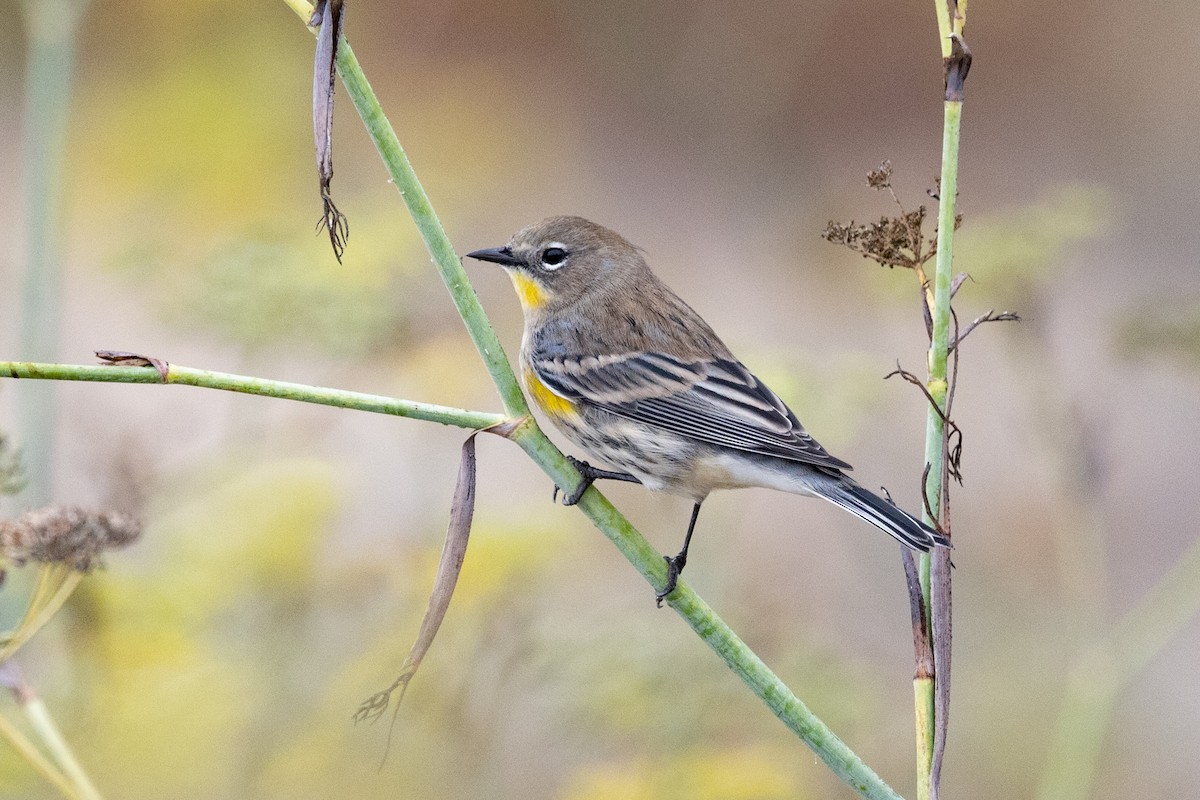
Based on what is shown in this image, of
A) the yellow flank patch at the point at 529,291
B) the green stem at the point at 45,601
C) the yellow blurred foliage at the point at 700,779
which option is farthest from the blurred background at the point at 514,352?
the green stem at the point at 45,601

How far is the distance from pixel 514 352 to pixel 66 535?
75.5 inches

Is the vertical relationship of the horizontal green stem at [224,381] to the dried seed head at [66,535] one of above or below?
above

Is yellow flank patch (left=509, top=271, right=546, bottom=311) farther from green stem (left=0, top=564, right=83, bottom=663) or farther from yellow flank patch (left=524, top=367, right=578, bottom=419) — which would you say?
green stem (left=0, top=564, right=83, bottom=663)

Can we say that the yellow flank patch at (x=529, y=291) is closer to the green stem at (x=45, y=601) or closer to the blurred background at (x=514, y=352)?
the blurred background at (x=514, y=352)

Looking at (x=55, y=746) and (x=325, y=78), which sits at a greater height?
(x=325, y=78)

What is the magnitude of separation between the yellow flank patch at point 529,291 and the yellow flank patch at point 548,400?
26 cm

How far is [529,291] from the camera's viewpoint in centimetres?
284

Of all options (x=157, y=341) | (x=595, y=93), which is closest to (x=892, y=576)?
(x=157, y=341)

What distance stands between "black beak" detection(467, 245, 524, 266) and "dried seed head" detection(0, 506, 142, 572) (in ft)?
3.48

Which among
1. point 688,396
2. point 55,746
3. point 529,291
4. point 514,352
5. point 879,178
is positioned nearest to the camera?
point 879,178

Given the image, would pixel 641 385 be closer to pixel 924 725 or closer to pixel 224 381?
pixel 924 725

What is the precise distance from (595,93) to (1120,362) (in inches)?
195

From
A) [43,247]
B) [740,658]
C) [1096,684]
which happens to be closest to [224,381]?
[740,658]

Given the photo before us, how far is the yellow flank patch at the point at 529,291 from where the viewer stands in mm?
2807
